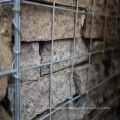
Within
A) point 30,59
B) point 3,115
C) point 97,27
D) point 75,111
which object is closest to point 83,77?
point 75,111

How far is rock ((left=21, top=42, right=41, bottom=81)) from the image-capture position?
78 cm

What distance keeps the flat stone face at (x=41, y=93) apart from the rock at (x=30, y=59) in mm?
35

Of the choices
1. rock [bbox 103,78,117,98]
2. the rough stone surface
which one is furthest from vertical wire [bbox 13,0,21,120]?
rock [bbox 103,78,117,98]

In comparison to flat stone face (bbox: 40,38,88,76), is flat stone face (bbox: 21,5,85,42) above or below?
above

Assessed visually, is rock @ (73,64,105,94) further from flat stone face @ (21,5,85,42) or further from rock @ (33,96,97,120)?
flat stone face @ (21,5,85,42)

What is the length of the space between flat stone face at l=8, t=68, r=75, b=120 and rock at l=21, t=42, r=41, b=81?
3 centimetres

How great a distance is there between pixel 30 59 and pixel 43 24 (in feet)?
0.63

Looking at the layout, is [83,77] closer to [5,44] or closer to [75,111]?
[75,111]

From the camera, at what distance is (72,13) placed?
99 cm

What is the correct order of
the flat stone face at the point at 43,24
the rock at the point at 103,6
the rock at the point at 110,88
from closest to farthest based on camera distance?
the flat stone face at the point at 43,24 < the rock at the point at 103,6 < the rock at the point at 110,88

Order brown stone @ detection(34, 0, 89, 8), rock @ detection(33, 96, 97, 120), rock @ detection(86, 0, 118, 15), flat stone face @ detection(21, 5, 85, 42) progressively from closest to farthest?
flat stone face @ detection(21, 5, 85, 42), brown stone @ detection(34, 0, 89, 8), rock @ detection(33, 96, 97, 120), rock @ detection(86, 0, 118, 15)

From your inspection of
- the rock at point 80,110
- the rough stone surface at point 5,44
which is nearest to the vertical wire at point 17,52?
the rough stone surface at point 5,44

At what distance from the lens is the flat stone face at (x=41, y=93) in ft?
2.63

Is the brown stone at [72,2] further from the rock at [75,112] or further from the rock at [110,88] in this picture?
the rock at [110,88]
